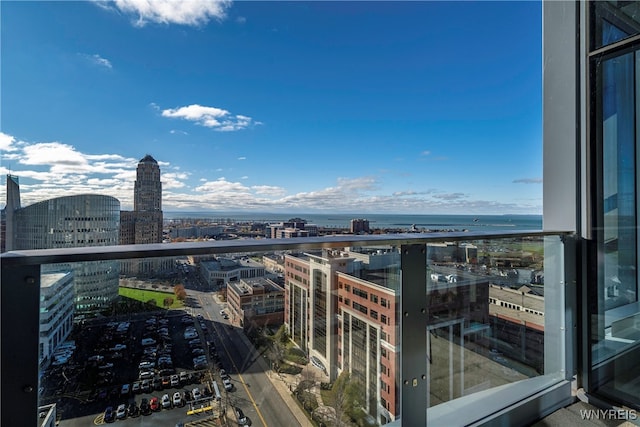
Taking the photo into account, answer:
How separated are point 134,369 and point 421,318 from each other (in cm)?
115

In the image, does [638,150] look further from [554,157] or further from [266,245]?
[266,245]

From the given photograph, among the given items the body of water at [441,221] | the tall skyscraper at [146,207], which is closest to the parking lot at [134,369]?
the body of water at [441,221]

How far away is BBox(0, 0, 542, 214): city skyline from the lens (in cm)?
880

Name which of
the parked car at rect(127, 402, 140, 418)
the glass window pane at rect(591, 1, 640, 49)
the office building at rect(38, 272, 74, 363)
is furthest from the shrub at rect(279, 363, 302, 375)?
the glass window pane at rect(591, 1, 640, 49)

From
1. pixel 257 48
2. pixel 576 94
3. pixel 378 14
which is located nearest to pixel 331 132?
pixel 257 48

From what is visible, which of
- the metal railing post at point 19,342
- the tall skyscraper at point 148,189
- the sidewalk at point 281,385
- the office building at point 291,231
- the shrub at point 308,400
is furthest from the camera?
the tall skyscraper at point 148,189

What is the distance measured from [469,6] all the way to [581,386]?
34.0 feet

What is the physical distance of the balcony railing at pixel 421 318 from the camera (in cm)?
77

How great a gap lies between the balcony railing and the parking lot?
0.07 metres

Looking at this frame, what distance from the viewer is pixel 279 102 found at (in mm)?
16438

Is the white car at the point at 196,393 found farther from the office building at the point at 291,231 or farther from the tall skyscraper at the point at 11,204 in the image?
the tall skyscraper at the point at 11,204

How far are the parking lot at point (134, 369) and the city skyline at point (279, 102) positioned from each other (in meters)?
6.02

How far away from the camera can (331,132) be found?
18141 mm

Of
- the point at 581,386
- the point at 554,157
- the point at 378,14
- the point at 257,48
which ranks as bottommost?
the point at 581,386
